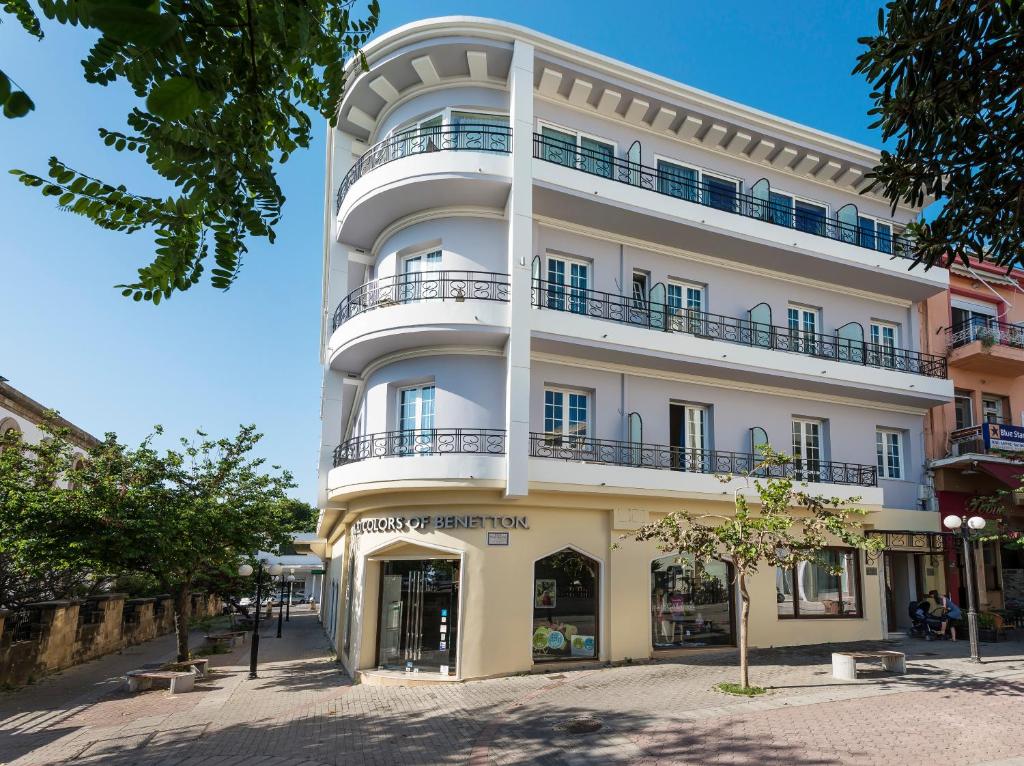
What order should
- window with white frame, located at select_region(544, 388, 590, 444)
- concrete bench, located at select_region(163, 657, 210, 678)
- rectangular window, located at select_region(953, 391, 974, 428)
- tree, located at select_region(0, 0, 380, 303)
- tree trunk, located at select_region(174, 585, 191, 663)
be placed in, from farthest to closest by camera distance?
rectangular window, located at select_region(953, 391, 974, 428), tree trunk, located at select_region(174, 585, 191, 663), window with white frame, located at select_region(544, 388, 590, 444), concrete bench, located at select_region(163, 657, 210, 678), tree, located at select_region(0, 0, 380, 303)

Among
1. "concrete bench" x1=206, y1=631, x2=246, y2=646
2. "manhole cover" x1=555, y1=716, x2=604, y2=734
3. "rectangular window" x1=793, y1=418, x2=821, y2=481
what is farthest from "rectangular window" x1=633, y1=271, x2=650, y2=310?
"concrete bench" x1=206, y1=631, x2=246, y2=646

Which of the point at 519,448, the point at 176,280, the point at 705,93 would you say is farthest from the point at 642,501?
the point at 176,280

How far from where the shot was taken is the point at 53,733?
12281 mm

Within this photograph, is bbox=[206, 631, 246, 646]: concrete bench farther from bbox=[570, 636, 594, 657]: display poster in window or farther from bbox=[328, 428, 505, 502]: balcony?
bbox=[570, 636, 594, 657]: display poster in window

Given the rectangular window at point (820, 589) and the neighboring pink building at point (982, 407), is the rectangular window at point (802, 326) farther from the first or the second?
the rectangular window at point (820, 589)

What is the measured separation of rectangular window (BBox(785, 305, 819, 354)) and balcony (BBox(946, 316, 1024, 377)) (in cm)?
531

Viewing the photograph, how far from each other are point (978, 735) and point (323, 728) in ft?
32.7

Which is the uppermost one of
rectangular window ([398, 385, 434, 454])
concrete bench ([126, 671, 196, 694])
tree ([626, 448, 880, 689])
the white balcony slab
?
the white balcony slab

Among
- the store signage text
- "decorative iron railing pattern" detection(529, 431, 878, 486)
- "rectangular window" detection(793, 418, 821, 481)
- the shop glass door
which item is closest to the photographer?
the store signage text

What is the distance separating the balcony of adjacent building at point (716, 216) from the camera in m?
17.2

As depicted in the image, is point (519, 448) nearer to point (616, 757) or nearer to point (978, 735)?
point (616, 757)

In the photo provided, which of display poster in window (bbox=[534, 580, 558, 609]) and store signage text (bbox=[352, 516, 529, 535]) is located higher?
store signage text (bbox=[352, 516, 529, 535])

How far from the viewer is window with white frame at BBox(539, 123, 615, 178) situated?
17.7 meters

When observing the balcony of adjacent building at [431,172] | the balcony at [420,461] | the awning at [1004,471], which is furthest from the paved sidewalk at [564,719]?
the balcony of adjacent building at [431,172]
